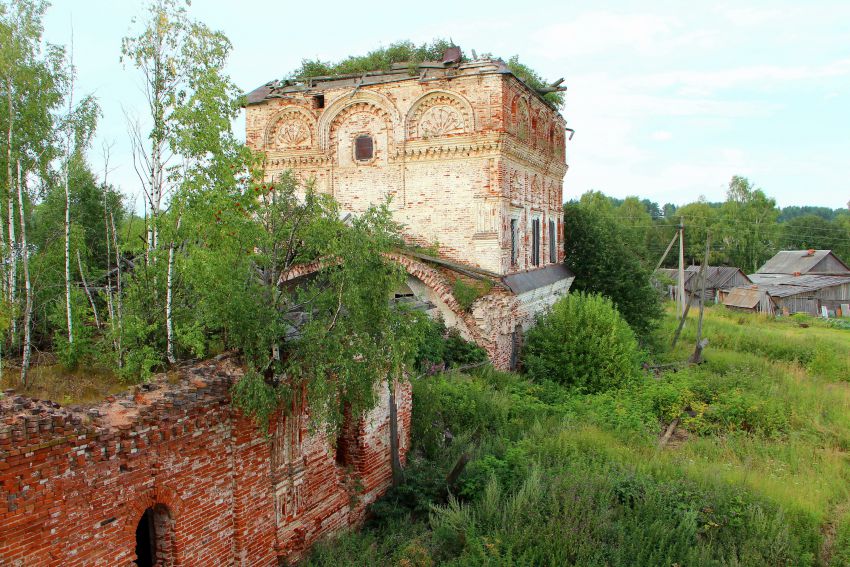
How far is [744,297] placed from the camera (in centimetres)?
3941

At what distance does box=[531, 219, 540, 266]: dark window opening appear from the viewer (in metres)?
19.8

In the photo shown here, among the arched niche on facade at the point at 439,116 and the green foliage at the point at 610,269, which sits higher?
the arched niche on facade at the point at 439,116

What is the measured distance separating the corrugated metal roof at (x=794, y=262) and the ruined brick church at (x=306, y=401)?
32402mm

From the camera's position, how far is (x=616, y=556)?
7.37 meters

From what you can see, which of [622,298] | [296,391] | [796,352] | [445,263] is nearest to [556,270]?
[622,298]

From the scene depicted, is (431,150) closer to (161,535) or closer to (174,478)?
(174,478)

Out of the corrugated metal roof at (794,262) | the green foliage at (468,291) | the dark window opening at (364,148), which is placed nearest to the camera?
the green foliage at (468,291)

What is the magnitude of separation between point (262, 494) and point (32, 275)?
4.78m

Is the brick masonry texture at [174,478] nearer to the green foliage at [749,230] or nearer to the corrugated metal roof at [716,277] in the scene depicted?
the corrugated metal roof at [716,277]

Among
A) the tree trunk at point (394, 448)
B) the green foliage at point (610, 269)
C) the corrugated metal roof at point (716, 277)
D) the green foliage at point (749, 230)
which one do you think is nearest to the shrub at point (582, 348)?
the green foliage at point (610, 269)

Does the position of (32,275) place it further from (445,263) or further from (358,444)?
(445,263)

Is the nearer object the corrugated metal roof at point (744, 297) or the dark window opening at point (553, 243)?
the dark window opening at point (553, 243)

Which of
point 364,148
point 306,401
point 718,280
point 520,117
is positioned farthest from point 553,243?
point 718,280

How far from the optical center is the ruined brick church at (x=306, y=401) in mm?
5289
